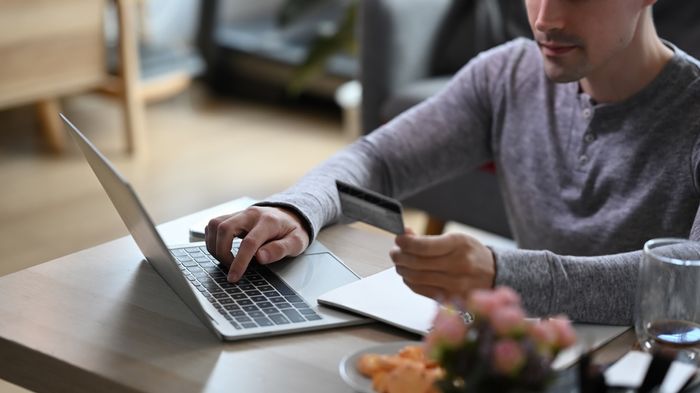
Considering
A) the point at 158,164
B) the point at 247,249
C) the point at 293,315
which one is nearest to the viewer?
the point at 293,315

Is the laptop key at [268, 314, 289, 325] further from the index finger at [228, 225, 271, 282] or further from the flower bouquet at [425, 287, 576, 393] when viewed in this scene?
the flower bouquet at [425, 287, 576, 393]

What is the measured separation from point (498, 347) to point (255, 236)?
561 mm

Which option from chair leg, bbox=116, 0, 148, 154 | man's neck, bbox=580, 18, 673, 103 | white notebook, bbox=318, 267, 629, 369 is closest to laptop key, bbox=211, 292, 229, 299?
white notebook, bbox=318, 267, 629, 369

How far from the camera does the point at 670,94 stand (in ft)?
4.60

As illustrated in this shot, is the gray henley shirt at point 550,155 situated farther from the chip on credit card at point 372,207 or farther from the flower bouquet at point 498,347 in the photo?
the flower bouquet at point 498,347

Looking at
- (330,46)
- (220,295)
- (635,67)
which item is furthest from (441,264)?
(330,46)

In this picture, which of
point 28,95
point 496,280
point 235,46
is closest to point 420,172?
point 496,280

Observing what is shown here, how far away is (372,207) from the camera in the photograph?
1.03 meters

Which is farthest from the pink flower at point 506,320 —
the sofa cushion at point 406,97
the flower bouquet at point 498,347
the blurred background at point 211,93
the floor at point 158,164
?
the floor at point 158,164

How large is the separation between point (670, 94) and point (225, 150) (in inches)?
93.3

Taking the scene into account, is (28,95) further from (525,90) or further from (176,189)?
(525,90)

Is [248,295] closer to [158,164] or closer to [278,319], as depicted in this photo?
[278,319]

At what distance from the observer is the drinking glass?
3.31 ft

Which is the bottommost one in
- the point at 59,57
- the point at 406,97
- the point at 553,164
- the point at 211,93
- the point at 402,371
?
the point at 211,93
